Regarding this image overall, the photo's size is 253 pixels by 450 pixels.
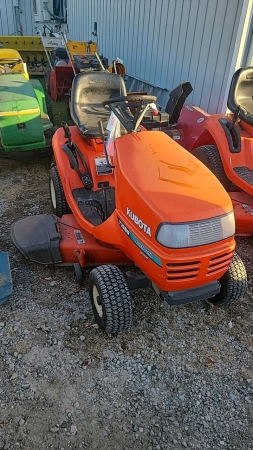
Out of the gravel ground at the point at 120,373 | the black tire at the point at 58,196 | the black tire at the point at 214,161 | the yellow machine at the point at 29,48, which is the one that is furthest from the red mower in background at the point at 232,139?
the yellow machine at the point at 29,48

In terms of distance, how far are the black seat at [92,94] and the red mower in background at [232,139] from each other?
78 centimetres

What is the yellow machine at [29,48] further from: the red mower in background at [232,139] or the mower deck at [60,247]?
the mower deck at [60,247]

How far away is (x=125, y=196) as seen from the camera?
2279 mm

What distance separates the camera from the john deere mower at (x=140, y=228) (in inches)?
79.6

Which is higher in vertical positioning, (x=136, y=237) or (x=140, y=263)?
(x=136, y=237)

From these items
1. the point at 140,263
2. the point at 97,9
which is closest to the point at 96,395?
the point at 140,263

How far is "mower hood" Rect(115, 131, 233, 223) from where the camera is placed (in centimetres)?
202

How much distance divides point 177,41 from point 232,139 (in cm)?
270

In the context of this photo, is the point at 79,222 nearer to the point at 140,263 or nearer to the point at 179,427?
the point at 140,263

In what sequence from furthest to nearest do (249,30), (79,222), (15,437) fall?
(249,30) → (79,222) → (15,437)

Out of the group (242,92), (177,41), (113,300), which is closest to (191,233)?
(113,300)

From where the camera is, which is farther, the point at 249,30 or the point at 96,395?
the point at 249,30

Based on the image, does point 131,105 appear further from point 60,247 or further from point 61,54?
point 61,54

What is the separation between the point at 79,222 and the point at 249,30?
3.19m
